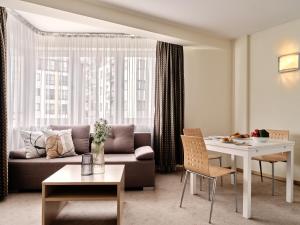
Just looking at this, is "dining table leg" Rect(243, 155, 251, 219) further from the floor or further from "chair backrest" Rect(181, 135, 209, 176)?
"chair backrest" Rect(181, 135, 209, 176)

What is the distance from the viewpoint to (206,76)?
188 inches

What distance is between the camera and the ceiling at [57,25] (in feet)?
12.3

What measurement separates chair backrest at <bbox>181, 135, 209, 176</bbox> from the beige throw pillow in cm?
179

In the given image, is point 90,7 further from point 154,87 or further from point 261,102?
point 261,102

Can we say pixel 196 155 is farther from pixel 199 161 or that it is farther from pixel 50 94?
pixel 50 94

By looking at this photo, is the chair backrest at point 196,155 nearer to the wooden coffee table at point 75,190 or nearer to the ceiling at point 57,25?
the wooden coffee table at point 75,190

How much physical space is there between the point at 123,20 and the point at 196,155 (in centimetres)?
210

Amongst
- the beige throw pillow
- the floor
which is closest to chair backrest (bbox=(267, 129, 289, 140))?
A: the floor

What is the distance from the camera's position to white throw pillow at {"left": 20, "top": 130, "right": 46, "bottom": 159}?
350 cm

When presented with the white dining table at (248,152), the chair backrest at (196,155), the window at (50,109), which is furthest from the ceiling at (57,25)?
the white dining table at (248,152)

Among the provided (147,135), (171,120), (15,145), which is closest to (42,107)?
(15,145)

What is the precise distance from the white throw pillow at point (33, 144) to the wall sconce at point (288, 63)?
3.74 meters

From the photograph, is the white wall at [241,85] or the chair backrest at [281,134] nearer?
the chair backrest at [281,134]

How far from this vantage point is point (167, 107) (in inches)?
176
